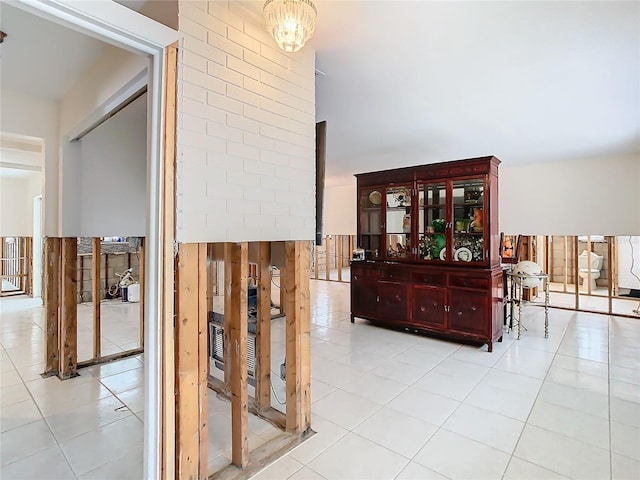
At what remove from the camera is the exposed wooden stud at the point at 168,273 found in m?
1.65

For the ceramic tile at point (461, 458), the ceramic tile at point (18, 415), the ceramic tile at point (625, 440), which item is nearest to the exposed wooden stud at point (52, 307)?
the ceramic tile at point (18, 415)

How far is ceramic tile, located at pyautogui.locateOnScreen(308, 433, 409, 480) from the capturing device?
6.31ft

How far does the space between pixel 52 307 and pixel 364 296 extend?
380 cm

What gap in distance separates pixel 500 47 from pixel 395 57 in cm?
70

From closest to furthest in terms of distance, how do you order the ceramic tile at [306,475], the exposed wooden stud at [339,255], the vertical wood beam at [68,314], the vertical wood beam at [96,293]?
the ceramic tile at [306,475]
the vertical wood beam at [68,314]
the vertical wood beam at [96,293]
the exposed wooden stud at [339,255]

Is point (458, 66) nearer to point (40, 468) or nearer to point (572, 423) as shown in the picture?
point (572, 423)

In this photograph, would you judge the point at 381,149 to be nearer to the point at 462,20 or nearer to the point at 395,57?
the point at 395,57

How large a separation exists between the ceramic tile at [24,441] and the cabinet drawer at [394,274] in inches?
151

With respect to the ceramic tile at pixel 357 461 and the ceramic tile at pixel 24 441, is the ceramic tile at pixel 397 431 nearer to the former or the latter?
the ceramic tile at pixel 357 461

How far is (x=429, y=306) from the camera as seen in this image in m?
4.35

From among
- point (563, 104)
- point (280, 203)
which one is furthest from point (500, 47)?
point (280, 203)

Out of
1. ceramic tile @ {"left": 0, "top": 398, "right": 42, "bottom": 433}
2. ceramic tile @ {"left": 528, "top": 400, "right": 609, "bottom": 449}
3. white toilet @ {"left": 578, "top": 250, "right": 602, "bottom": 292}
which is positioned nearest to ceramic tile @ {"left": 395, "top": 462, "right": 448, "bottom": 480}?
ceramic tile @ {"left": 528, "top": 400, "right": 609, "bottom": 449}

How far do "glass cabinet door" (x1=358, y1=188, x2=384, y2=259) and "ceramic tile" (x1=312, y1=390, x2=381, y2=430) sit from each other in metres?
2.50

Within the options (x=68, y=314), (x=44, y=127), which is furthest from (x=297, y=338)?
(x=44, y=127)
